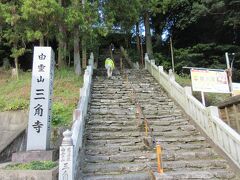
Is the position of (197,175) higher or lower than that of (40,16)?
lower

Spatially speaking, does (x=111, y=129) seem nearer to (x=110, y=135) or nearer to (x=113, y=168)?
(x=110, y=135)

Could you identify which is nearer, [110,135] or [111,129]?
[110,135]

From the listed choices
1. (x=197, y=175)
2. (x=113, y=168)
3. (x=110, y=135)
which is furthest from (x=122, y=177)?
(x=110, y=135)

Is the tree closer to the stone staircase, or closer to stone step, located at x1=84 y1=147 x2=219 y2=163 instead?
the stone staircase

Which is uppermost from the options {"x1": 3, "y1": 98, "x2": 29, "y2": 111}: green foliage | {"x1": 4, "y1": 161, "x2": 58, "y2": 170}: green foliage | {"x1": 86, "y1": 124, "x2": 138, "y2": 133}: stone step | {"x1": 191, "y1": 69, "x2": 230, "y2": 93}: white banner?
{"x1": 191, "y1": 69, "x2": 230, "y2": 93}: white banner

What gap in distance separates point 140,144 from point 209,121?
7.09 ft

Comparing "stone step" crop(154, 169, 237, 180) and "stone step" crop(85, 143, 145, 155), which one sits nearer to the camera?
"stone step" crop(154, 169, 237, 180)

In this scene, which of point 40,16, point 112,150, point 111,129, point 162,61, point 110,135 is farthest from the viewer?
point 162,61

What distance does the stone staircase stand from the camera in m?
7.61

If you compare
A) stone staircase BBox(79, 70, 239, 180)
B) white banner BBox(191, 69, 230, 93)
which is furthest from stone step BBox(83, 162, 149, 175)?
white banner BBox(191, 69, 230, 93)

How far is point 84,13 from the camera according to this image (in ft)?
48.2

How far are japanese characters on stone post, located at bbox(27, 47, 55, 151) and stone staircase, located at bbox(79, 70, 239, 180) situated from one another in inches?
49.7

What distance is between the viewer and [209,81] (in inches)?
429

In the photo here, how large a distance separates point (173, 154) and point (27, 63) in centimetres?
1882
